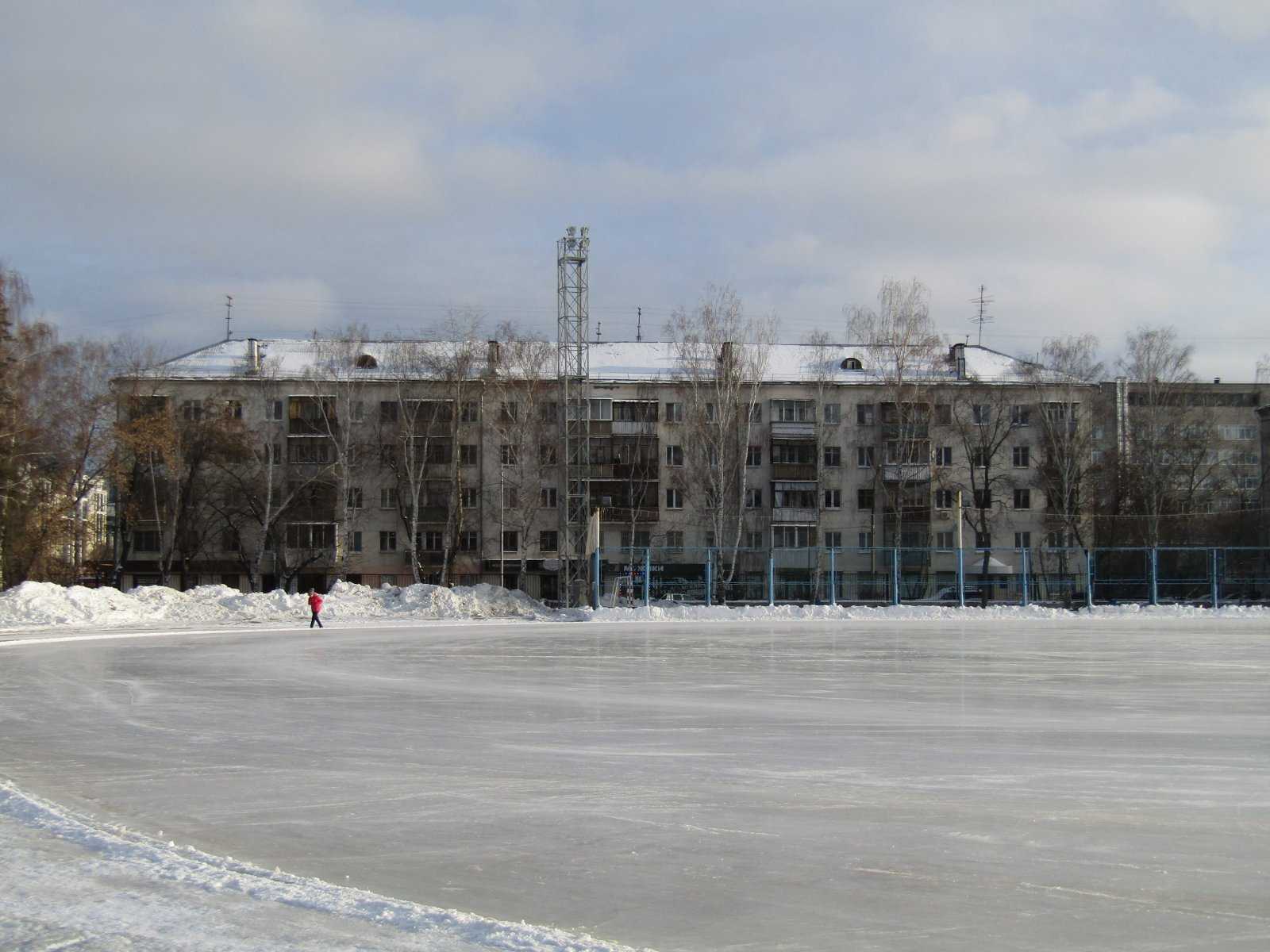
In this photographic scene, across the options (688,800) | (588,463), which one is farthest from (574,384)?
(688,800)

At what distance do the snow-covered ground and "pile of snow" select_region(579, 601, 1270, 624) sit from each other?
44 mm

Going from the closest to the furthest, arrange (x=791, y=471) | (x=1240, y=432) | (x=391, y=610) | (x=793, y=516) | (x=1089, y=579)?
1. (x=391, y=610)
2. (x=1089, y=579)
3. (x=793, y=516)
4. (x=791, y=471)
5. (x=1240, y=432)

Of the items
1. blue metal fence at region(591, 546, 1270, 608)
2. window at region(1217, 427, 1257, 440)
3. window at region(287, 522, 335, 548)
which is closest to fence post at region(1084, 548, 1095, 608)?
blue metal fence at region(591, 546, 1270, 608)

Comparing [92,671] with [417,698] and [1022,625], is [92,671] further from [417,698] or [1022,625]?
[1022,625]

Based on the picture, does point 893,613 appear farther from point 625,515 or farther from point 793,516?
point 625,515

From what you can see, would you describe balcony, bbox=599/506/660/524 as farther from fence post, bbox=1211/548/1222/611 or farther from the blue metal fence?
fence post, bbox=1211/548/1222/611

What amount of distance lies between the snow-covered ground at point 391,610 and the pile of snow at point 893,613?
0.04 m

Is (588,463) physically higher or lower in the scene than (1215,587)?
higher

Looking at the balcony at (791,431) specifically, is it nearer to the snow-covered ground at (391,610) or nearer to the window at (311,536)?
the snow-covered ground at (391,610)

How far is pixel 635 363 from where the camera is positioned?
75125 mm

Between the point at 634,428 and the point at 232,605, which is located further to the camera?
the point at 634,428

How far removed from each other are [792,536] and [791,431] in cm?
647

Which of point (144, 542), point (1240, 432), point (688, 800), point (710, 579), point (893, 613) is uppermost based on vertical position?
point (1240, 432)

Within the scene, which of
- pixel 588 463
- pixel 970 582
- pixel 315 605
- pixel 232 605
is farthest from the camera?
pixel 588 463
